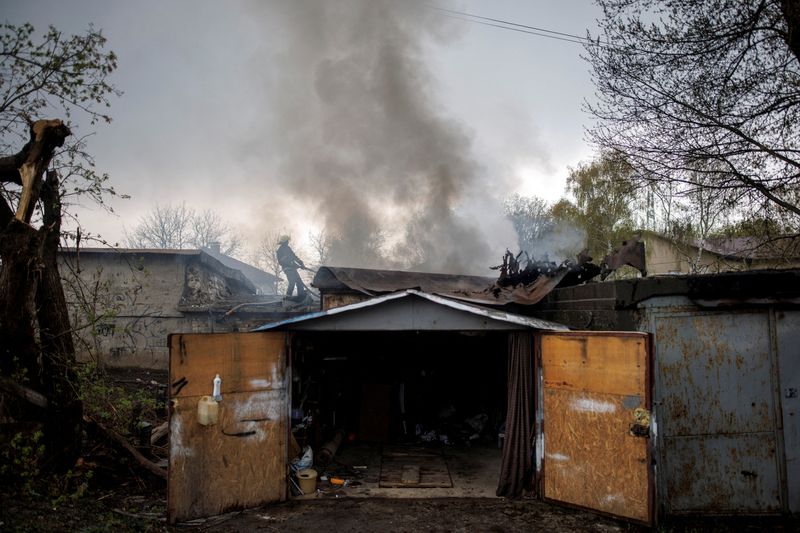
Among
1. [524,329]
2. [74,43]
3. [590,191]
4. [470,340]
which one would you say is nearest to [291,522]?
[524,329]

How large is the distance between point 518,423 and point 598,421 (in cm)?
129

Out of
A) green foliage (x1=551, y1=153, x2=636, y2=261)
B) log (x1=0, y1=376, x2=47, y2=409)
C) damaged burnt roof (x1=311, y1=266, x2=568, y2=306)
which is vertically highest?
green foliage (x1=551, y1=153, x2=636, y2=261)

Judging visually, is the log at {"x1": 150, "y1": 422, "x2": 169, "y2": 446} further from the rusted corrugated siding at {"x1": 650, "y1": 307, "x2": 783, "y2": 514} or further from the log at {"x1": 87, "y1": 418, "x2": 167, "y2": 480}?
the rusted corrugated siding at {"x1": 650, "y1": 307, "x2": 783, "y2": 514}

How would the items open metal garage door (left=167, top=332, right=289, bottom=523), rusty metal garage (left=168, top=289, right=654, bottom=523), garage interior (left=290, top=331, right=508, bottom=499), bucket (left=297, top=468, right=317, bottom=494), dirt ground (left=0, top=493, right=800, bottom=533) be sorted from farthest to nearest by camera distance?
garage interior (left=290, top=331, right=508, bottom=499) → bucket (left=297, top=468, right=317, bottom=494) → open metal garage door (left=167, top=332, right=289, bottom=523) → rusty metal garage (left=168, top=289, right=654, bottom=523) → dirt ground (left=0, top=493, right=800, bottom=533)

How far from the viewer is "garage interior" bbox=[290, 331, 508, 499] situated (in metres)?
8.27

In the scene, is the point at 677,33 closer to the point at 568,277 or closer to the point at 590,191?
the point at 568,277

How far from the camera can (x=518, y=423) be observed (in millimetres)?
6770

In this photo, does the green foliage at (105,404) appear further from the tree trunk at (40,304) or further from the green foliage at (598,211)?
the green foliage at (598,211)

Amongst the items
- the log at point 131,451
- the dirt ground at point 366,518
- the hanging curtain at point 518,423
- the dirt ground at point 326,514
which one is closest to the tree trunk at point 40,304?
the log at point 131,451

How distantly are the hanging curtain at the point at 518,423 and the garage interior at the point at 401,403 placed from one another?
92cm

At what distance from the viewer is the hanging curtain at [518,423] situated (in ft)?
21.9

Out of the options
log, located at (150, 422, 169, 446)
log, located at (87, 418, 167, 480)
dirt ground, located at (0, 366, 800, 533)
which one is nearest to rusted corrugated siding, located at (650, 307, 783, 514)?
dirt ground, located at (0, 366, 800, 533)

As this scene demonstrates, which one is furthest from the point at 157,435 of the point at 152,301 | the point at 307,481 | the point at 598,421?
the point at 152,301

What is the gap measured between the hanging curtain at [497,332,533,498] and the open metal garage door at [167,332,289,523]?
3187 mm
